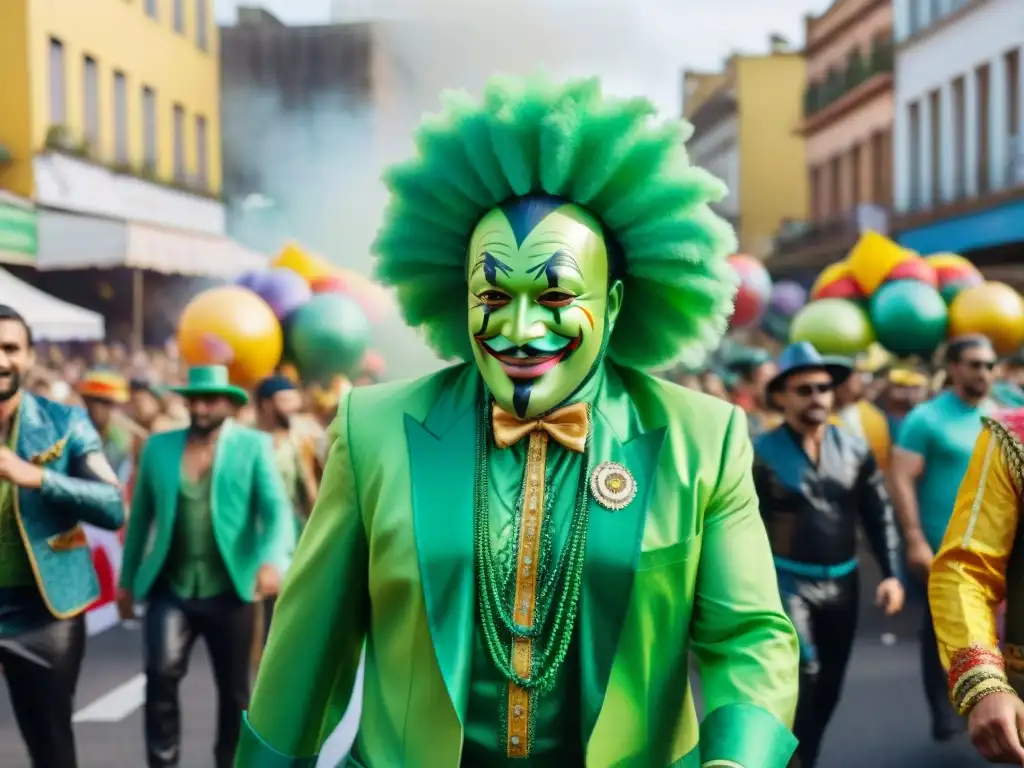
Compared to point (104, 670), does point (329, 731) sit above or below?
above

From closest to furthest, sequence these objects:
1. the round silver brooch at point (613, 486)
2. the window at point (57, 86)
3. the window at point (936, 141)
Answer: the round silver brooch at point (613, 486) → the window at point (57, 86) → the window at point (936, 141)

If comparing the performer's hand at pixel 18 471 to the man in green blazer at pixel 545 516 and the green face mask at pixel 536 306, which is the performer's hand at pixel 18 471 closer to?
the man in green blazer at pixel 545 516

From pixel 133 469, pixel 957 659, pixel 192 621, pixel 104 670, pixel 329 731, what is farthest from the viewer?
A: pixel 133 469

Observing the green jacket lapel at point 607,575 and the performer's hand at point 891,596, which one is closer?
the green jacket lapel at point 607,575

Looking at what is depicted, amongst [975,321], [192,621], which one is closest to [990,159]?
[975,321]

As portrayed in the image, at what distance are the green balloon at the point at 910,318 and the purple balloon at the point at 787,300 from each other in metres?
3.87

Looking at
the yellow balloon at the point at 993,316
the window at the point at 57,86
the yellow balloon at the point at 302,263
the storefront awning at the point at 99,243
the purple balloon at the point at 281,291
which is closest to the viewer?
the purple balloon at the point at 281,291

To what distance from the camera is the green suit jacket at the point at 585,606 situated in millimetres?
2885

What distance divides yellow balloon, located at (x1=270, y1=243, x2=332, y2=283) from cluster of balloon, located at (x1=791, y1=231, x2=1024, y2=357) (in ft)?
11.7

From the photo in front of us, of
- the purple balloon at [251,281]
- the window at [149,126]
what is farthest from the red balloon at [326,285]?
the window at [149,126]

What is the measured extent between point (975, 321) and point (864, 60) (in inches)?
1109

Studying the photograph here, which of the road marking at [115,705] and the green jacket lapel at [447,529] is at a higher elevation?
the green jacket lapel at [447,529]

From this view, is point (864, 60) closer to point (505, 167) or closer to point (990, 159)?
point (990, 159)

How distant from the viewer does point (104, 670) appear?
30.0 ft
